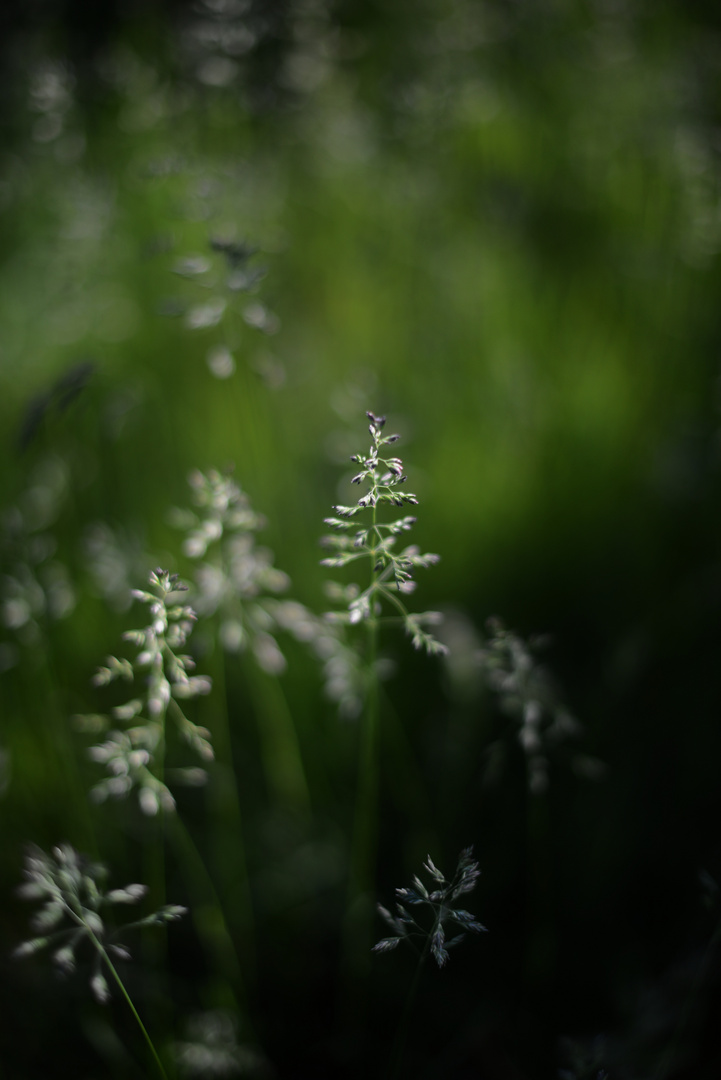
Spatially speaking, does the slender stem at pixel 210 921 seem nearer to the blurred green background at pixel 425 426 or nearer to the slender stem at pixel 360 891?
the blurred green background at pixel 425 426

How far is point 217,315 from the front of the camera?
952mm

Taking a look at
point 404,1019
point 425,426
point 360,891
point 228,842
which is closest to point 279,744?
point 228,842

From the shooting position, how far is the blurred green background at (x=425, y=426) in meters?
1.11

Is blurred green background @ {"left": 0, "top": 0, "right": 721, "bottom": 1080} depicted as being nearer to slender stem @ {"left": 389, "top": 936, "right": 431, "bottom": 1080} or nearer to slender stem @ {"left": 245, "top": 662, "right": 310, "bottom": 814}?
slender stem @ {"left": 245, "top": 662, "right": 310, "bottom": 814}

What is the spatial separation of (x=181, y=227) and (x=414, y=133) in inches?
37.3

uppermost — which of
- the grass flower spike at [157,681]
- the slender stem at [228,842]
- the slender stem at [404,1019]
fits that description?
the grass flower spike at [157,681]

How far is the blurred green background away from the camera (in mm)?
1111

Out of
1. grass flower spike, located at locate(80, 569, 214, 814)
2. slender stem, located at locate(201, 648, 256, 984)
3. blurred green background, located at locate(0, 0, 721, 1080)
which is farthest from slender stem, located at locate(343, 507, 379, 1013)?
grass flower spike, located at locate(80, 569, 214, 814)

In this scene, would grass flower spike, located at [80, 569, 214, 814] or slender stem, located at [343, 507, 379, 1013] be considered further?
slender stem, located at [343, 507, 379, 1013]

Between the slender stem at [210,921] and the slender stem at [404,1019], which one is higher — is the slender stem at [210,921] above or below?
below

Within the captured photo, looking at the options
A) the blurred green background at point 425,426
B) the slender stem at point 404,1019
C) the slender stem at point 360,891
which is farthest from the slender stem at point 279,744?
the slender stem at point 404,1019

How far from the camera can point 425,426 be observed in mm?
1732

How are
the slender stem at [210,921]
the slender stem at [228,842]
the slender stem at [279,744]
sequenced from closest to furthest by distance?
the slender stem at [210,921], the slender stem at [228,842], the slender stem at [279,744]

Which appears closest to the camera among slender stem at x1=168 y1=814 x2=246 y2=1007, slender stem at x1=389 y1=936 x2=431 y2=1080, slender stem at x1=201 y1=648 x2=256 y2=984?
slender stem at x1=389 y1=936 x2=431 y2=1080
